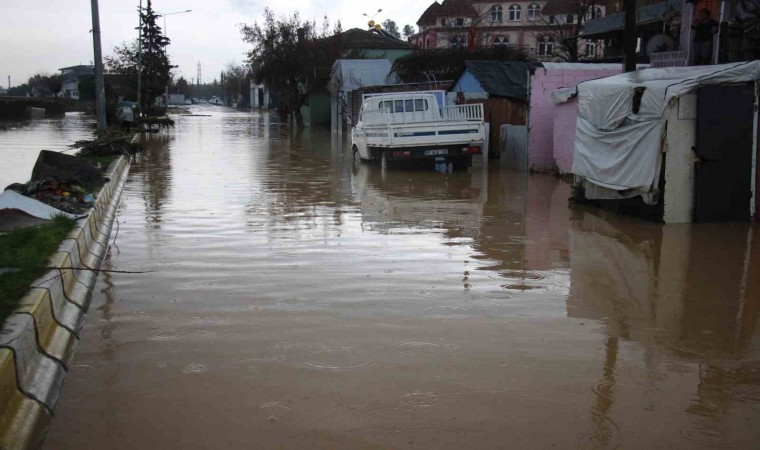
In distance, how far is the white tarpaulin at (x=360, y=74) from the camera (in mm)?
44625

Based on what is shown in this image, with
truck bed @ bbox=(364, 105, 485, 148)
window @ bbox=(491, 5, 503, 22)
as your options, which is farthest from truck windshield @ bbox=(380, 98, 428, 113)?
window @ bbox=(491, 5, 503, 22)

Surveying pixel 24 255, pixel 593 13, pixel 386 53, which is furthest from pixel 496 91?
pixel 386 53

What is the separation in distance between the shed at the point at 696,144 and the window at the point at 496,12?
70824 mm

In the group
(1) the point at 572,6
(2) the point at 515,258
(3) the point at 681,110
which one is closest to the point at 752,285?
(2) the point at 515,258

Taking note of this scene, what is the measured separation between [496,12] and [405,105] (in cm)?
6275

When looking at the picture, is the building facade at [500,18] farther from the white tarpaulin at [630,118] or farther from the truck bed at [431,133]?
the white tarpaulin at [630,118]

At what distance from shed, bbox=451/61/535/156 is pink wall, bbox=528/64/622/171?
102 inches

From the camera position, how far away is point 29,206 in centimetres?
924

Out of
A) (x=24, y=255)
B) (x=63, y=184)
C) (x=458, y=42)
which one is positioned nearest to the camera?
(x=24, y=255)

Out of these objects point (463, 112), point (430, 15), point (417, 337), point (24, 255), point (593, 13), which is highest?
point (430, 15)

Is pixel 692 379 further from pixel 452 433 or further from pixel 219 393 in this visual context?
pixel 219 393

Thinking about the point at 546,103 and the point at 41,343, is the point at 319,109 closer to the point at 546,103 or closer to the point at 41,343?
the point at 546,103

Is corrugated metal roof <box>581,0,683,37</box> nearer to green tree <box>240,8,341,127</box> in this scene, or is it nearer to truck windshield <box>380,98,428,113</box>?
truck windshield <box>380,98,428,113</box>

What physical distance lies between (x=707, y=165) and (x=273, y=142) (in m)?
24.7
